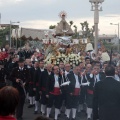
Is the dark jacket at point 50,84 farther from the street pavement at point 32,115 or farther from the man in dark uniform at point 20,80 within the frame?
the street pavement at point 32,115

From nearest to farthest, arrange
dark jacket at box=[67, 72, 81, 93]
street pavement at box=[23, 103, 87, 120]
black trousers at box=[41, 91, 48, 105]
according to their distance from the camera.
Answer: dark jacket at box=[67, 72, 81, 93]
street pavement at box=[23, 103, 87, 120]
black trousers at box=[41, 91, 48, 105]

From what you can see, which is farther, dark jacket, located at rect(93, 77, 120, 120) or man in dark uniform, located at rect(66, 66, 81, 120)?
man in dark uniform, located at rect(66, 66, 81, 120)

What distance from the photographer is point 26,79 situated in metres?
12.4

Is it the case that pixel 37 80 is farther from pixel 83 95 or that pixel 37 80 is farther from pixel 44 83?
pixel 83 95

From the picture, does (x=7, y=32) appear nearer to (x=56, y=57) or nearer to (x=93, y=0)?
(x=93, y=0)

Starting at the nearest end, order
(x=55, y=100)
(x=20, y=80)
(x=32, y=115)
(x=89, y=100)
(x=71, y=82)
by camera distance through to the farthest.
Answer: (x=20, y=80), (x=71, y=82), (x=55, y=100), (x=89, y=100), (x=32, y=115)

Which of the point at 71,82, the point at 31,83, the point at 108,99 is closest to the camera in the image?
the point at 108,99

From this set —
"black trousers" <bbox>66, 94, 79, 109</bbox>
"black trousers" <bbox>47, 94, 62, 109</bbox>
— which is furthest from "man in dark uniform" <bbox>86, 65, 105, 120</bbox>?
"black trousers" <bbox>47, 94, 62, 109</bbox>

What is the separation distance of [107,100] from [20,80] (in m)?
5.09

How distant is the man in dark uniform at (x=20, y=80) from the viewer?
38.2ft

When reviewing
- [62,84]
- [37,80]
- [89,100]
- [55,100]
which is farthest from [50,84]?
[37,80]

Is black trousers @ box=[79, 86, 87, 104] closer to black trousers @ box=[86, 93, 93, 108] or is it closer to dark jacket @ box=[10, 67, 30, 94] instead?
black trousers @ box=[86, 93, 93, 108]

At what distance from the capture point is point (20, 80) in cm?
1175

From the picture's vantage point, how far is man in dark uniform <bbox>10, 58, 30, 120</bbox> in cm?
1164
